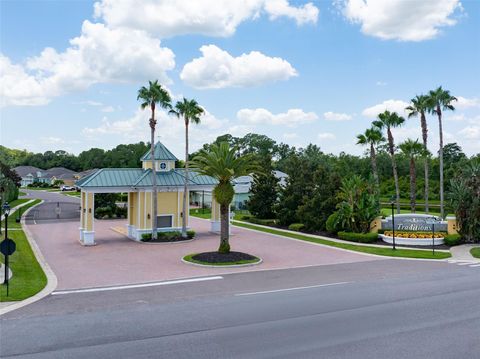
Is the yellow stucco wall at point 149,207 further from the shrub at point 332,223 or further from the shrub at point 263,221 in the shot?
the shrub at point 332,223

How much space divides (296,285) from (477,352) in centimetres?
810

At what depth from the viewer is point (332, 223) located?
1283 inches

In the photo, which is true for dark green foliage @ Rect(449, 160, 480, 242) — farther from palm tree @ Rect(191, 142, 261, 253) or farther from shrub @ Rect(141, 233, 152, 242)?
shrub @ Rect(141, 233, 152, 242)

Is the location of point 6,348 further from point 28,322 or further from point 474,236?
point 474,236

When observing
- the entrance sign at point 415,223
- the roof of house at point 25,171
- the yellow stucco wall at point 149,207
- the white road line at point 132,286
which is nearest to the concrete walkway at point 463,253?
the entrance sign at point 415,223

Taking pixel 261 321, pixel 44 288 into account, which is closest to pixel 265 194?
pixel 44 288

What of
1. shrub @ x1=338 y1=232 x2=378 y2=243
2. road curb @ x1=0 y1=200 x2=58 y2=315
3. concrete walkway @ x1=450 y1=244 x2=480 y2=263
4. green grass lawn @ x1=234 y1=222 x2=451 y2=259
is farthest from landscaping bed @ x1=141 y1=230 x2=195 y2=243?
concrete walkway @ x1=450 y1=244 x2=480 y2=263

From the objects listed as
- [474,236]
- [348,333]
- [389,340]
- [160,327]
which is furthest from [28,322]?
[474,236]

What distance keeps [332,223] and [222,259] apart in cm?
1242

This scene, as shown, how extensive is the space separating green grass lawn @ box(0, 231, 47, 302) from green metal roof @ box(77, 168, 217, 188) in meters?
5.95

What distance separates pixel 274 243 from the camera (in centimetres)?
3014

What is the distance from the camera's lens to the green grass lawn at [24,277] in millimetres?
15859

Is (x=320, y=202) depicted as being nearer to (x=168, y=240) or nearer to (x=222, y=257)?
(x=168, y=240)

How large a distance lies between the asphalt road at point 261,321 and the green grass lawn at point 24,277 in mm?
1163
